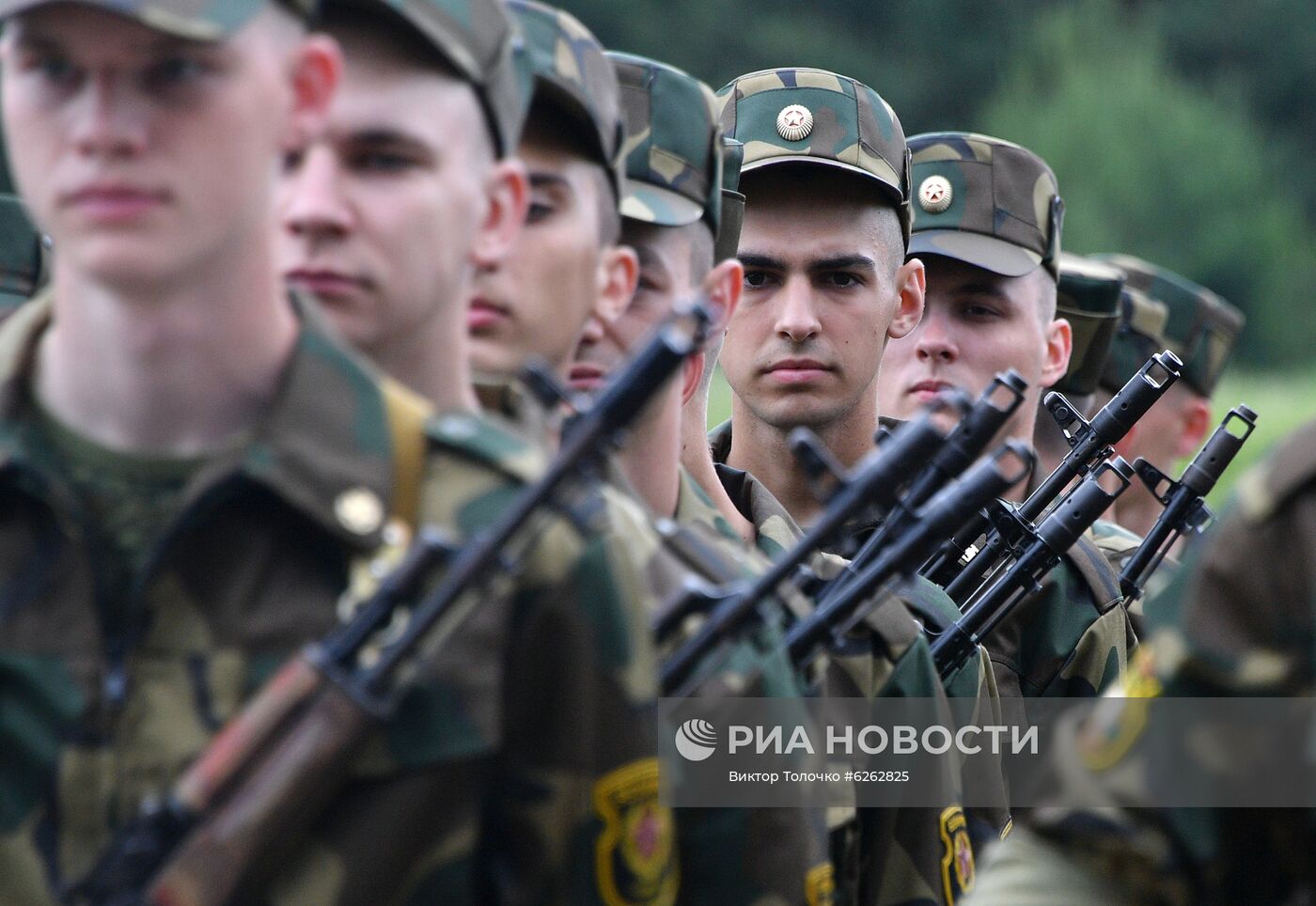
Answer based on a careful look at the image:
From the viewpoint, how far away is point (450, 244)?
3123 millimetres

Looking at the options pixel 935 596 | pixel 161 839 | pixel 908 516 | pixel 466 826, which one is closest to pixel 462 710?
pixel 466 826

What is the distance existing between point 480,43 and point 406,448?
69 cm

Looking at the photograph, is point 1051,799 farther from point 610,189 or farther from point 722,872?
point 610,189

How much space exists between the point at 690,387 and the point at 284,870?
81.9 inches

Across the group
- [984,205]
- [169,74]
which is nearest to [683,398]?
[169,74]

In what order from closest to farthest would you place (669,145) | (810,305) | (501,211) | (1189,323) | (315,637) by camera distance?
1. (315,637)
2. (501,211)
3. (669,145)
4. (810,305)
5. (1189,323)

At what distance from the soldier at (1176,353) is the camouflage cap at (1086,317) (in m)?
0.48

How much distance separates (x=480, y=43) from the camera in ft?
10.6

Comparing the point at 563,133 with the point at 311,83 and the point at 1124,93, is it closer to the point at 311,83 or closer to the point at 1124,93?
the point at 311,83

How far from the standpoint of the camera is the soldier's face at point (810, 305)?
17.5 ft

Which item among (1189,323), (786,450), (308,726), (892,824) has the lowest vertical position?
(892,824)

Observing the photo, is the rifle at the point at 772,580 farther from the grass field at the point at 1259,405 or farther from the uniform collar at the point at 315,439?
the grass field at the point at 1259,405

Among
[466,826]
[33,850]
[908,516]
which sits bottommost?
[33,850]

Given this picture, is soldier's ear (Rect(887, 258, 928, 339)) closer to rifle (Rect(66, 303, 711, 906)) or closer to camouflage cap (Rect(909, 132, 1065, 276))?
camouflage cap (Rect(909, 132, 1065, 276))
